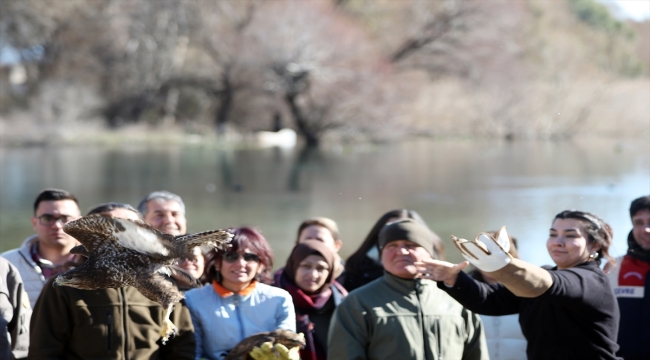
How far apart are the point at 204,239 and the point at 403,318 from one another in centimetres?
108

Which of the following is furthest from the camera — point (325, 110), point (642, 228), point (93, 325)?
point (325, 110)

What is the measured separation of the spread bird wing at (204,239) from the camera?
1.62 metres

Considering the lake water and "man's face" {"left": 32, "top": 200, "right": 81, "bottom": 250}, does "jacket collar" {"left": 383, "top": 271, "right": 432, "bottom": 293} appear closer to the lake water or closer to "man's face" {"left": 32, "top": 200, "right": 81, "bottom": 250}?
"man's face" {"left": 32, "top": 200, "right": 81, "bottom": 250}

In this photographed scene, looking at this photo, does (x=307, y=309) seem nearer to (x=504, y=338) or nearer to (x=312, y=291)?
(x=312, y=291)

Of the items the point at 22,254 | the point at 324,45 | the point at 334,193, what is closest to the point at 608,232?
the point at 22,254

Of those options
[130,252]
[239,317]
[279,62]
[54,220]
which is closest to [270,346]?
[239,317]

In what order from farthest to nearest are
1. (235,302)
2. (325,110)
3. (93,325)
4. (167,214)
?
(325,110), (167,214), (235,302), (93,325)

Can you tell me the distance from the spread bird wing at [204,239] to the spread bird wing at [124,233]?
0.09 feet

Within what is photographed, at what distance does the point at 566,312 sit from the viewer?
7.33 feet

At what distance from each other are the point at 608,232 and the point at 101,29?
2601cm

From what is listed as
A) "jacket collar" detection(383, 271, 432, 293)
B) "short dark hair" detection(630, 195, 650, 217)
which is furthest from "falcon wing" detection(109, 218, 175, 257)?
"short dark hair" detection(630, 195, 650, 217)

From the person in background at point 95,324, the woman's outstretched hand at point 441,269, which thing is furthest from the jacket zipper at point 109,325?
the woman's outstretched hand at point 441,269

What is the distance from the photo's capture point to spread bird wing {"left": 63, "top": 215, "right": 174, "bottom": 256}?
5.31ft

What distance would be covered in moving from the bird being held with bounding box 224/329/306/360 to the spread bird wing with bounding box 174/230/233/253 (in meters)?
1.00
